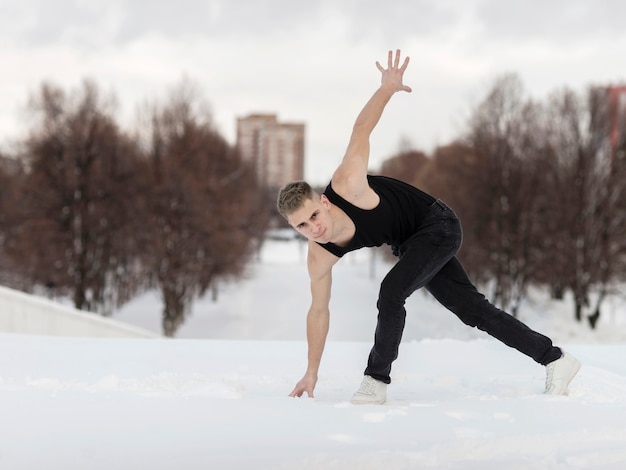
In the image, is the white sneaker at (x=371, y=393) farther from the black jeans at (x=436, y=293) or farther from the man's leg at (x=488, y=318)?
the man's leg at (x=488, y=318)

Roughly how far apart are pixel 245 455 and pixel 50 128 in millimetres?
23638

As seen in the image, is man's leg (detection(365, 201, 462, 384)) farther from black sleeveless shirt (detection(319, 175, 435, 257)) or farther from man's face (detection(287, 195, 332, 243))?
man's face (detection(287, 195, 332, 243))

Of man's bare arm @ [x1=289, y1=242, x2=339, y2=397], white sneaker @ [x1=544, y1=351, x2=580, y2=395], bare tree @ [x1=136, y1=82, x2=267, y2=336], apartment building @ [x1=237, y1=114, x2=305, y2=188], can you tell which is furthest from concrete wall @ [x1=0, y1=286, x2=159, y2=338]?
apartment building @ [x1=237, y1=114, x2=305, y2=188]

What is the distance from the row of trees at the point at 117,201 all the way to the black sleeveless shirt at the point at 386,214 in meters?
19.4

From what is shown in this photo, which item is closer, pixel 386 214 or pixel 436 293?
pixel 386 214

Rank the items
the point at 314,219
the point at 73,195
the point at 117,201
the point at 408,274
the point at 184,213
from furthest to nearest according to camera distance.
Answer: the point at 117,201, the point at 73,195, the point at 184,213, the point at 408,274, the point at 314,219

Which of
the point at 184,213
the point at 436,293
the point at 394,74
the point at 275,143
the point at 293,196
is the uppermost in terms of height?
the point at 394,74

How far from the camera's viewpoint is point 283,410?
104 inches

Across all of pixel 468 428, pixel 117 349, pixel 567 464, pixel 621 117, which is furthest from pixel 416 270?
pixel 621 117

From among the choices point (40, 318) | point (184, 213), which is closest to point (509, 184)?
point (184, 213)

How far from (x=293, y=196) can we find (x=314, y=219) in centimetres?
14

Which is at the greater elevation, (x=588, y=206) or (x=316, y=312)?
(x=316, y=312)

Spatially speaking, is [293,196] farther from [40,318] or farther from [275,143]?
[275,143]

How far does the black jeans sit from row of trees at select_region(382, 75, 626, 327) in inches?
768
